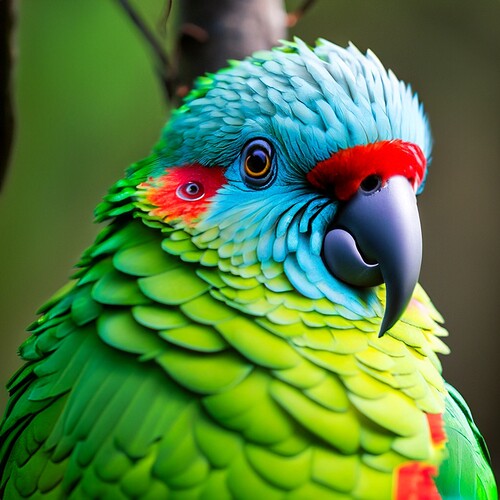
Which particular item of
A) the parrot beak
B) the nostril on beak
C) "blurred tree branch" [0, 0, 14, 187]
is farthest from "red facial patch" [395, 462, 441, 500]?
"blurred tree branch" [0, 0, 14, 187]

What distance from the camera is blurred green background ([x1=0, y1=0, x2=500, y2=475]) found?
10.2 feet

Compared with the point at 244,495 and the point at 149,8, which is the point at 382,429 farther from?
the point at 149,8

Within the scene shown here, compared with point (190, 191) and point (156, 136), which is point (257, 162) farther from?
point (156, 136)

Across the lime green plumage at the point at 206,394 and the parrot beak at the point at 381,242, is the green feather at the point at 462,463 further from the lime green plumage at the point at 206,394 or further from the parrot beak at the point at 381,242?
the parrot beak at the point at 381,242

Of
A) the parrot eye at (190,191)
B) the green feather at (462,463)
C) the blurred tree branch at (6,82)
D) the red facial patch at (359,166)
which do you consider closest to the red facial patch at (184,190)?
the parrot eye at (190,191)

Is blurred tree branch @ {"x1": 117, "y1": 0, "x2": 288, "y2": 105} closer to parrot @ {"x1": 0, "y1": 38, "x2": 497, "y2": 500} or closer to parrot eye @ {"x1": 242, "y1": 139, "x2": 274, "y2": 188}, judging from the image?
parrot @ {"x1": 0, "y1": 38, "x2": 497, "y2": 500}

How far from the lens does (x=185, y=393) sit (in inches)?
32.7

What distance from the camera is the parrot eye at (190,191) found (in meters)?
0.95

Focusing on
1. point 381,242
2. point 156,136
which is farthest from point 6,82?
point 156,136

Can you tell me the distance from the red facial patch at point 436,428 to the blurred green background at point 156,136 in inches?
93.4

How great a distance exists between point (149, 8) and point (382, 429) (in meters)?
2.25

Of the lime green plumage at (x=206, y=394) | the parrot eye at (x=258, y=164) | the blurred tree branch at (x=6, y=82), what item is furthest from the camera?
the blurred tree branch at (x=6, y=82)

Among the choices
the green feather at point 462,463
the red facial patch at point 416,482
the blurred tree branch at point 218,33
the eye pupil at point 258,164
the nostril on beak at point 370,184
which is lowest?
the red facial patch at point 416,482

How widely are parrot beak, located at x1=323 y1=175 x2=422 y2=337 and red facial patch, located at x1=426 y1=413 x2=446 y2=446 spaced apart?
0.13 m
